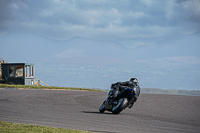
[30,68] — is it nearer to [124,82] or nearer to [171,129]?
[124,82]

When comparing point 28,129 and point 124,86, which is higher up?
point 124,86

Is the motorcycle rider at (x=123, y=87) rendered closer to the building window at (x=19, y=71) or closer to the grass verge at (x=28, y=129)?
the grass verge at (x=28, y=129)

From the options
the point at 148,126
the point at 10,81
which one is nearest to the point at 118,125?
the point at 148,126

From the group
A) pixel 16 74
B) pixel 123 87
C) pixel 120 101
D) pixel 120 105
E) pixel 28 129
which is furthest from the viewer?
pixel 16 74

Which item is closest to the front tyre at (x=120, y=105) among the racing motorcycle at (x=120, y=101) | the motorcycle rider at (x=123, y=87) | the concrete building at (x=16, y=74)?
the racing motorcycle at (x=120, y=101)

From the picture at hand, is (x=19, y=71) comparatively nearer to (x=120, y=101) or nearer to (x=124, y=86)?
(x=124, y=86)

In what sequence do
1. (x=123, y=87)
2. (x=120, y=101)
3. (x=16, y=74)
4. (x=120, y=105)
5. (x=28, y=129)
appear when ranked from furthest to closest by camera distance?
(x=16, y=74), (x=123, y=87), (x=120, y=101), (x=120, y=105), (x=28, y=129)

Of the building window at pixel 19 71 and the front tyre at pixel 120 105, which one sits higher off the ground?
the building window at pixel 19 71

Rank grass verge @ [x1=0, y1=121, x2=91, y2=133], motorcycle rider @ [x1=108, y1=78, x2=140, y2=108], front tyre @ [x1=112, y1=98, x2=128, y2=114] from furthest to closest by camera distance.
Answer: motorcycle rider @ [x1=108, y1=78, x2=140, y2=108] < front tyre @ [x1=112, y1=98, x2=128, y2=114] < grass verge @ [x1=0, y1=121, x2=91, y2=133]

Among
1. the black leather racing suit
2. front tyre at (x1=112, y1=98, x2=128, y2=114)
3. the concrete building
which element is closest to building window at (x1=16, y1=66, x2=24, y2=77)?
the concrete building

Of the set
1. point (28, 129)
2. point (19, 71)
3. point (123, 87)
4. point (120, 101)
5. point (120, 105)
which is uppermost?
point (19, 71)

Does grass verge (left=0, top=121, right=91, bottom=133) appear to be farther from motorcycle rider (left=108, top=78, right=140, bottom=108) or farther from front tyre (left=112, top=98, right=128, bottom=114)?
motorcycle rider (left=108, top=78, right=140, bottom=108)

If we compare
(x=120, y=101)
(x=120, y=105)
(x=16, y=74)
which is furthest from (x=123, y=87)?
(x=16, y=74)

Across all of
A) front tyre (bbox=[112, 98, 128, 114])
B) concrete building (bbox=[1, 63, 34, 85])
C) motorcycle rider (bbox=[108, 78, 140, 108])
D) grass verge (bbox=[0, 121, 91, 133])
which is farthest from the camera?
concrete building (bbox=[1, 63, 34, 85])
